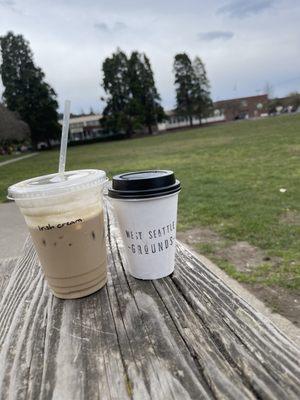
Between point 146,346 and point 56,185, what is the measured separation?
1.74 ft

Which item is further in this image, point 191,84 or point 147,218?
point 191,84

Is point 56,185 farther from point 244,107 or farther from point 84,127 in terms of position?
point 244,107

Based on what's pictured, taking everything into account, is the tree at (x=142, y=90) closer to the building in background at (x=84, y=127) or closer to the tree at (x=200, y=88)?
the tree at (x=200, y=88)

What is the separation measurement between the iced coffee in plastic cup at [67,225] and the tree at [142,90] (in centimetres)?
4944

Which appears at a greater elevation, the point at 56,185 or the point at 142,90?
the point at 142,90

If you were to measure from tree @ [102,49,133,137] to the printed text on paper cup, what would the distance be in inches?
1927

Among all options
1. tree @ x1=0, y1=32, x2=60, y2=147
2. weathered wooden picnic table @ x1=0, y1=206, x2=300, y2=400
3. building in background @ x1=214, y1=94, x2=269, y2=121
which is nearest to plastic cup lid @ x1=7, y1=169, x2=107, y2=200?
weathered wooden picnic table @ x1=0, y1=206, x2=300, y2=400

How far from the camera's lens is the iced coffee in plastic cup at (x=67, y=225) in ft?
3.51

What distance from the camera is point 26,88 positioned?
41406mm

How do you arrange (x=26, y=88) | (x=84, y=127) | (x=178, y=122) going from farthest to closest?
(x=84, y=127) → (x=178, y=122) → (x=26, y=88)

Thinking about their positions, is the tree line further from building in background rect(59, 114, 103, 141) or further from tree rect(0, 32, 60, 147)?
building in background rect(59, 114, 103, 141)

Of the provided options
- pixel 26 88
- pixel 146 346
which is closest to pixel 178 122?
pixel 26 88

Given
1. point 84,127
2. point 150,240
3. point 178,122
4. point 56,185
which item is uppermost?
point 56,185

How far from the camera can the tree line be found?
40.8m
